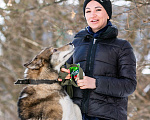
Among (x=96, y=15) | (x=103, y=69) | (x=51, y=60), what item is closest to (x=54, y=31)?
(x=51, y=60)

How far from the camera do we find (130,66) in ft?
8.02

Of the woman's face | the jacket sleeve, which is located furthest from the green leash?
the woman's face

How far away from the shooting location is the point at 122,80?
2422 millimetres

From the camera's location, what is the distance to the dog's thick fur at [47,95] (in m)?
2.65

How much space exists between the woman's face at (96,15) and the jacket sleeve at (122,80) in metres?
0.45

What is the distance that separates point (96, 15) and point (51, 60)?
2.85 feet

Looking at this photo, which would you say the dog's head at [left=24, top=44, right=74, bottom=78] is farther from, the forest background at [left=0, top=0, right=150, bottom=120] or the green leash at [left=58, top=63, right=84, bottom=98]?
the forest background at [left=0, top=0, right=150, bottom=120]

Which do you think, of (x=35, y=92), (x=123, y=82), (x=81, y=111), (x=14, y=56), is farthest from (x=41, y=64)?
(x=14, y=56)

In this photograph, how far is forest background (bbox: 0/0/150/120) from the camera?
4.35 metres

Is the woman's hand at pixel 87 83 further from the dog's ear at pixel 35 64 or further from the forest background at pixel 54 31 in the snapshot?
the forest background at pixel 54 31

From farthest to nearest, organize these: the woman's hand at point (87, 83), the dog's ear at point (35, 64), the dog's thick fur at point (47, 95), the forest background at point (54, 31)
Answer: the forest background at point (54, 31)
the dog's ear at point (35, 64)
the dog's thick fur at point (47, 95)
the woman's hand at point (87, 83)

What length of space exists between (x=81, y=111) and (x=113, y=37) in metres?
0.95

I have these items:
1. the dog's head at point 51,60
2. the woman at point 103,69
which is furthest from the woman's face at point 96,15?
the dog's head at point 51,60

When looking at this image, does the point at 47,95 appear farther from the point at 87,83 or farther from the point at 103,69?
the point at 103,69
